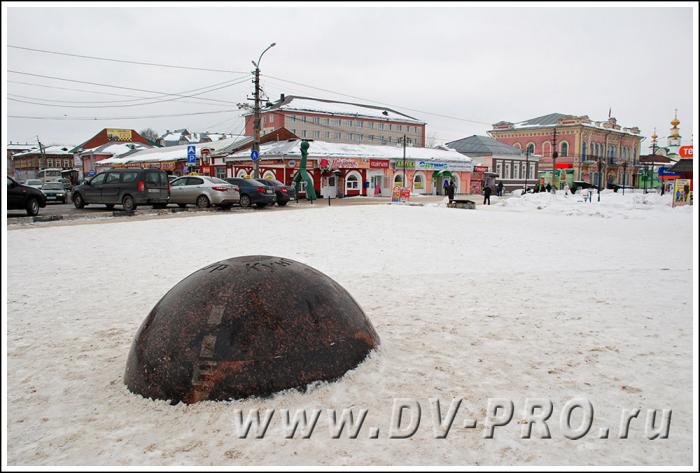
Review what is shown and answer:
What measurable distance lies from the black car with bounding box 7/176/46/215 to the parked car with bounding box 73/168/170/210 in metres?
2.53

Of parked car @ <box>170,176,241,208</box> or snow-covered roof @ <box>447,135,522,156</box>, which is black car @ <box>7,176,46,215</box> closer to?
parked car @ <box>170,176,241,208</box>

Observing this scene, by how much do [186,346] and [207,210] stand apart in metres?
18.3

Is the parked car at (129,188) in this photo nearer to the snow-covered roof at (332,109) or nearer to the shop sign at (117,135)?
the snow-covered roof at (332,109)

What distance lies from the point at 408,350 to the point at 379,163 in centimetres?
3595

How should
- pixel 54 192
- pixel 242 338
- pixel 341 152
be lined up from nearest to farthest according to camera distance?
pixel 242 338 → pixel 54 192 → pixel 341 152

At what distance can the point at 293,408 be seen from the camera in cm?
344

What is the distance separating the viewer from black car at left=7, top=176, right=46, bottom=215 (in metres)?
17.8

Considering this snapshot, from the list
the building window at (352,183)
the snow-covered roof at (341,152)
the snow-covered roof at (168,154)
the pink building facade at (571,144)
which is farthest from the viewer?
the pink building facade at (571,144)

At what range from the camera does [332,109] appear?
6694 cm

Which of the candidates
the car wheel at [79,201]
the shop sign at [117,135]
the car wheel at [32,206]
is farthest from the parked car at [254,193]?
the shop sign at [117,135]

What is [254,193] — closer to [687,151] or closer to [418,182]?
[418,182]

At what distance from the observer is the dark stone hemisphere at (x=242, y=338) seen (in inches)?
139

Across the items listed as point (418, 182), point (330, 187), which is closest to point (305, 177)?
point (330, 187)

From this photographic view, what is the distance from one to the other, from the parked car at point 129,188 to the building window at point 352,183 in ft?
63.1
